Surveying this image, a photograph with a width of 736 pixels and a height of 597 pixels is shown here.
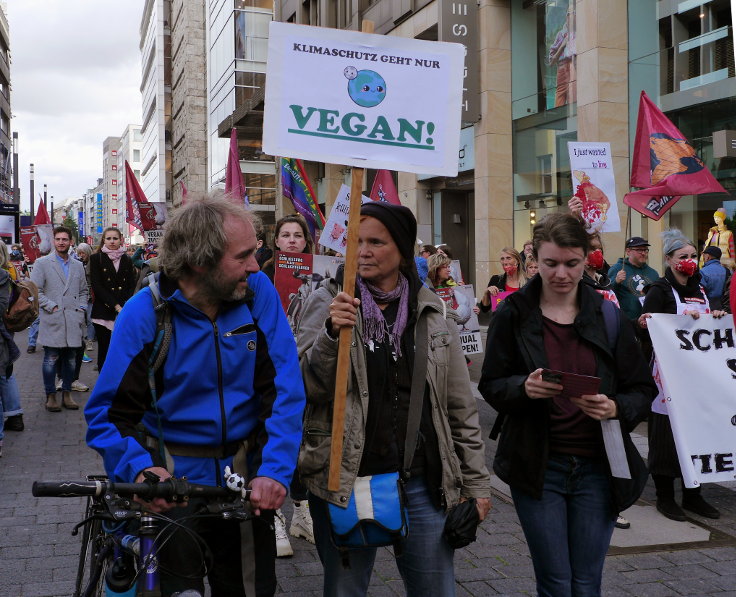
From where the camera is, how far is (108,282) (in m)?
10.7

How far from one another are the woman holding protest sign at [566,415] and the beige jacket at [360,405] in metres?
0.24

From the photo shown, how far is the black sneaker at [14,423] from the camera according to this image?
8352 millimetres

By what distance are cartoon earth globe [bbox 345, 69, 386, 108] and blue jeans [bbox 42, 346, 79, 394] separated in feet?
24.9

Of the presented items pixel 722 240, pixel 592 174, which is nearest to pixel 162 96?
pixel 722 240

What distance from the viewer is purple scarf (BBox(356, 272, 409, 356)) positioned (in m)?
2.89

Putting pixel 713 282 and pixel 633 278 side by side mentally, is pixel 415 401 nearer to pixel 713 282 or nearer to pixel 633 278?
pixel 633 278

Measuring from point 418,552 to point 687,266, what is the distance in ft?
12.4

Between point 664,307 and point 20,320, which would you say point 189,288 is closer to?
point 664,307

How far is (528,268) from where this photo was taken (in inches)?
334

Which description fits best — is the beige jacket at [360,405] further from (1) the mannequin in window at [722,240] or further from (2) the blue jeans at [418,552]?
(1) the mannequin in window at [722,240]

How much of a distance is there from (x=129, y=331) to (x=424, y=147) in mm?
1311

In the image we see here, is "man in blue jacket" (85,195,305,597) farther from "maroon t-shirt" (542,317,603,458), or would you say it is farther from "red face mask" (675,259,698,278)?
"red face mask" (675,259,698,278)

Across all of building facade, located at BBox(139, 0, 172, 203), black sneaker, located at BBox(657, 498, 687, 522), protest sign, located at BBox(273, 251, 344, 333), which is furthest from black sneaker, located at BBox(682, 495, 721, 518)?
building facade, located at BBox(139, 0, 172, 203)

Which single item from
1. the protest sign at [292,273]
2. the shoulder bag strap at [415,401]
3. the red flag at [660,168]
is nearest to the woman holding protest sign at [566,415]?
the shoulder bag strap at [415,401]
